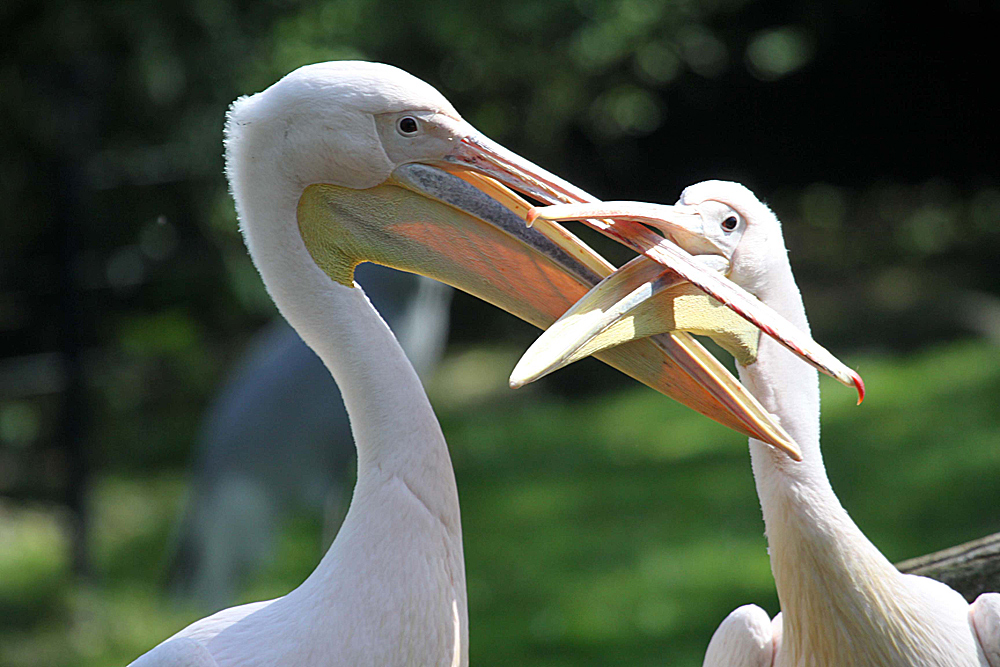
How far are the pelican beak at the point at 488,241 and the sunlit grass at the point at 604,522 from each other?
7.29 ft

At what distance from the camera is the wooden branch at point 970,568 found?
6.84ft

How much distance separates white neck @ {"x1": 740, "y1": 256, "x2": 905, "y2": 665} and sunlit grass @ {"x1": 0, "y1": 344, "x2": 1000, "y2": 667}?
2.04 meters

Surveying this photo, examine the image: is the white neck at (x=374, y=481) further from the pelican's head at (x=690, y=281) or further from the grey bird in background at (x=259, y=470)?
the grey bird in background at (x=259, y=470)

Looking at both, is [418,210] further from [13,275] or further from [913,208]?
[913,208]

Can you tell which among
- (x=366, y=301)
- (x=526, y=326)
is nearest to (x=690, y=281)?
(x=366, y=301)

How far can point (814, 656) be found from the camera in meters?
1.71

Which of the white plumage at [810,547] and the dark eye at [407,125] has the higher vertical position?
the dark eye at [407,125]

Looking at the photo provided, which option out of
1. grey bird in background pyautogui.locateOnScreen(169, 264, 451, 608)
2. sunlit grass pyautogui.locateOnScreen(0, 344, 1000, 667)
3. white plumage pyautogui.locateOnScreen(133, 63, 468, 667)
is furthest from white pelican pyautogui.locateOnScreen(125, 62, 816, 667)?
grey bird in background pyautogui.locateOnScreen(169, 264, 451, 608)

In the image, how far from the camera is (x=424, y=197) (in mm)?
1762

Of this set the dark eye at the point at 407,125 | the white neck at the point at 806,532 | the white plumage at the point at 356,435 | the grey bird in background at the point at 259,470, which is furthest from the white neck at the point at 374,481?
the grey bird in background at the point at 259,470

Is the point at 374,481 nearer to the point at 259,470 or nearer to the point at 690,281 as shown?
the point at 690,281

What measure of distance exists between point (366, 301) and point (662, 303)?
48 cm

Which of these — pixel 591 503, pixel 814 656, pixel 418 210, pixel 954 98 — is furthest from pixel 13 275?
pixel 954 98

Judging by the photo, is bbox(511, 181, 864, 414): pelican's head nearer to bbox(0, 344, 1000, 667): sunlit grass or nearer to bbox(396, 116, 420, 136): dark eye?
bbox(396, 116, 420, 136): dark eye
